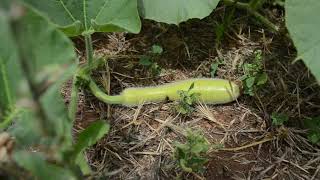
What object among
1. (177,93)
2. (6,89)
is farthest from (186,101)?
(6,89)

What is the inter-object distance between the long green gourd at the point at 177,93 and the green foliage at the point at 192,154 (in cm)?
27

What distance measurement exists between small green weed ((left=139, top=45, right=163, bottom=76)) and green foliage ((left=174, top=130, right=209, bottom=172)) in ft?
1.29

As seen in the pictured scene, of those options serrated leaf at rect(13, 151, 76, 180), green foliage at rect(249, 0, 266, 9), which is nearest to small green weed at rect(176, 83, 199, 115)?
green foliage at rect(249, 0, 266, 9)

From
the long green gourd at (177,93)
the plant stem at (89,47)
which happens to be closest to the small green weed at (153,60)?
the long green gourd at (177,93)

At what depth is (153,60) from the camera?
1940 millimetres

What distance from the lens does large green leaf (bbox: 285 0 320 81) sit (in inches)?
57.7

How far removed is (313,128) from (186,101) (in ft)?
1.31

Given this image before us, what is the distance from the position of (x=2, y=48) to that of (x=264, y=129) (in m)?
0.83

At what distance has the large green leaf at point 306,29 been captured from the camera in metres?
1.46

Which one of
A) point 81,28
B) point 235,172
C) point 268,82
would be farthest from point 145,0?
point 235,172

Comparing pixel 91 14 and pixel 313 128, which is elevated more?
pixel 91 14

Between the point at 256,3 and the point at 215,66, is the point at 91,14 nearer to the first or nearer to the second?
the point at 215,66

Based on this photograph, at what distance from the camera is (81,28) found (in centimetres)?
171

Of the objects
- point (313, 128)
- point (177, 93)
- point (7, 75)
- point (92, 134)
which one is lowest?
point (313, 128)
